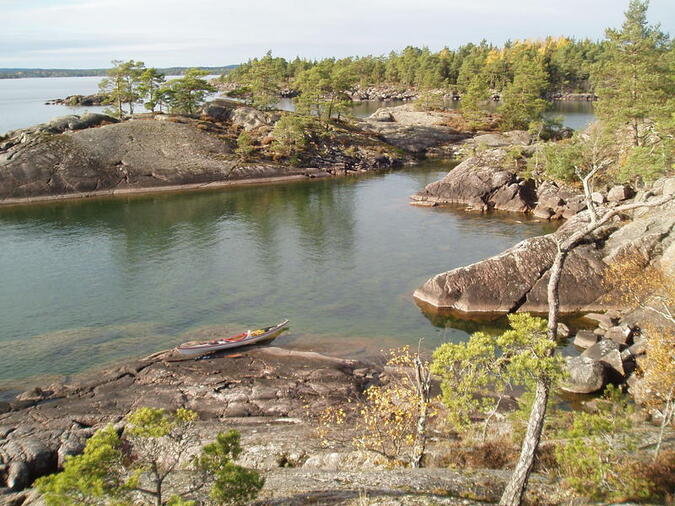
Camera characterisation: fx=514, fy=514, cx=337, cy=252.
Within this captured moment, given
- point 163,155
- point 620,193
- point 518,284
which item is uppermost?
point 163,155

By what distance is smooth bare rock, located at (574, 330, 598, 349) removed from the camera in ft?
111

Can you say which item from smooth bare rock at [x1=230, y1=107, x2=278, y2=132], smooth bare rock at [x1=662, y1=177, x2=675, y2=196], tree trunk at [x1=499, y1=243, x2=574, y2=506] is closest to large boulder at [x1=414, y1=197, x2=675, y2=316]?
smooth bare rock at [x1=662, y1=177, x2=675, y2=196]

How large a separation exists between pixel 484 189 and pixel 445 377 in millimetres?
58953

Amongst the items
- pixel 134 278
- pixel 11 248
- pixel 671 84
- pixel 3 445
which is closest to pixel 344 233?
pixel 134 278

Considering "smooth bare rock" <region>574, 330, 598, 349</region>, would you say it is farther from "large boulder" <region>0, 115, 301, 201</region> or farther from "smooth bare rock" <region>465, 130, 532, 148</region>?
"large boulder" <region>0, 115, 301, 201</region>

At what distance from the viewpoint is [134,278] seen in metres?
46.9

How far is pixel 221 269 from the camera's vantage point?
4875 cm

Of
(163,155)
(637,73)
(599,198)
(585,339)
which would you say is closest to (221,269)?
(585,339)

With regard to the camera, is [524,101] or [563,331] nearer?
[563,331]

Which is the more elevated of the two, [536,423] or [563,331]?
[536,423]

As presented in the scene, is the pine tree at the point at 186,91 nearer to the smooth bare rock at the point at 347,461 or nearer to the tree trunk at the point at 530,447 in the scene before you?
the smooth bare rock at the point at 347,461

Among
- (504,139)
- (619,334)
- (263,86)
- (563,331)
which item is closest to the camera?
(619,334)

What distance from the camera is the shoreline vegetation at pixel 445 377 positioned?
13.9 meters

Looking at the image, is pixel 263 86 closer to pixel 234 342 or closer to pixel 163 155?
pixel 163 155
